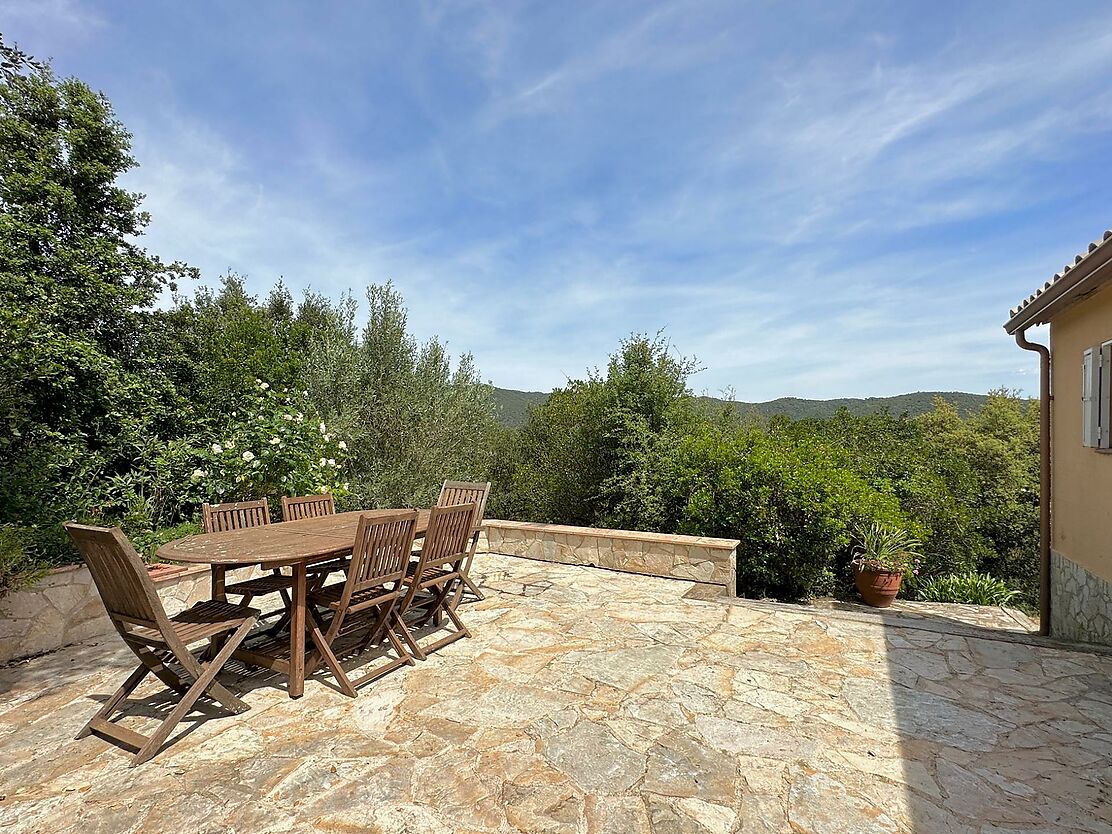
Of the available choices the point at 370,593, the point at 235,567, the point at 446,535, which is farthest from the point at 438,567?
the point at 235,567

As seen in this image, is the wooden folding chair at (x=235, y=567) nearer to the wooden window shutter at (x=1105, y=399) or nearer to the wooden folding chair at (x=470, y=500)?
the wooden folding chair at (x=470, y=500)

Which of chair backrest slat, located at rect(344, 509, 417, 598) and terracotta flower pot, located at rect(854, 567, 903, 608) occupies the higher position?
chair backrest slat, located at rect(344, 509, 417, 598)

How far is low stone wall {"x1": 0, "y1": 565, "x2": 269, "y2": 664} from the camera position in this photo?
3.94m

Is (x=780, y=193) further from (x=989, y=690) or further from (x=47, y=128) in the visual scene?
(x=47, y=128)

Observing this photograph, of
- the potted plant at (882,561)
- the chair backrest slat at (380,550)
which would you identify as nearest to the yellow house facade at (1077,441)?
the potted plant at (882,561)

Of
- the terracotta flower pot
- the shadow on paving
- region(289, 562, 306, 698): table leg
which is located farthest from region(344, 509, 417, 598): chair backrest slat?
the terracotta flower pot

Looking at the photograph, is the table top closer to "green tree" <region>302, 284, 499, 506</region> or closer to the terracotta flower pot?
"green tree" <region>302, 284, 499, 506</region>

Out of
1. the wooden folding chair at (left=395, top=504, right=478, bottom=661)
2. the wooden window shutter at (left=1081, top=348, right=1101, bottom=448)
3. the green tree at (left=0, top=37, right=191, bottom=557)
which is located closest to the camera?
the wooden folding chair at (left=395, top=504, right=478, bottom=661)

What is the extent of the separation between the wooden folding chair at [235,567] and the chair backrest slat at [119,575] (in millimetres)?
533

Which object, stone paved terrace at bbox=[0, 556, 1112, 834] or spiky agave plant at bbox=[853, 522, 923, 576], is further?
spiky agave plant at bbox=[853, 522, 923, 576]

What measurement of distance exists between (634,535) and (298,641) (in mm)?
4227

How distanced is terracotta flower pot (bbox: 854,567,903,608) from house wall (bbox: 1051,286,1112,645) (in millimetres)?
1955

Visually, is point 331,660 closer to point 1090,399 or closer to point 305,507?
point 305,507

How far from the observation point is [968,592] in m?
7.57
